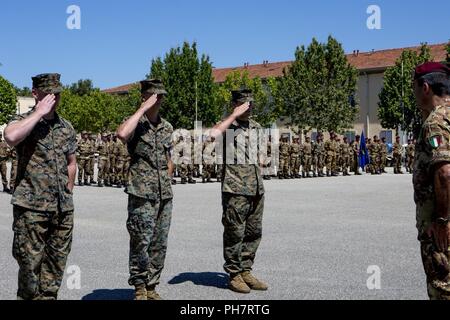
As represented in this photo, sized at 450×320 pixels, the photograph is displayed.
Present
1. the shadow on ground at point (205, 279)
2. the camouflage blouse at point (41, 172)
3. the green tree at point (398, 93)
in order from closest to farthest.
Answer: the camouflage blouse at point (41, 172), the shadow on ground at point (205, 279), the green tree at point (398, 93)

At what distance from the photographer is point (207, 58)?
6000 cm

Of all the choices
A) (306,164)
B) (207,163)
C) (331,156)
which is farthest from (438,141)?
(331,156)

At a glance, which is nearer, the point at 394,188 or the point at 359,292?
the point at 359,292

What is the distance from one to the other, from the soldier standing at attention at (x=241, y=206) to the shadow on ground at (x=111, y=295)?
3.35 feet

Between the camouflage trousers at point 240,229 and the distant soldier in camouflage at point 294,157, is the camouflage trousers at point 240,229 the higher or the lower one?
the lower one

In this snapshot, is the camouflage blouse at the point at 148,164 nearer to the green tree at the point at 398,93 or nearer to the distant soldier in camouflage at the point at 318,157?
the distant soldier in camouflage at the point at 318,157

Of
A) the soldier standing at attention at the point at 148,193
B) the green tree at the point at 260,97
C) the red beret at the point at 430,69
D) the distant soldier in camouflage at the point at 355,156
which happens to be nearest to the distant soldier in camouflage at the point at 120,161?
the distant soldier in camouflage at the point at 355,156

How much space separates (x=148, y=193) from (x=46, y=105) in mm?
1311

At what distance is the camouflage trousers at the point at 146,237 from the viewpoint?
219 inches

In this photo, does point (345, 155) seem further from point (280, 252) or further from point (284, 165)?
point (280, 252)
